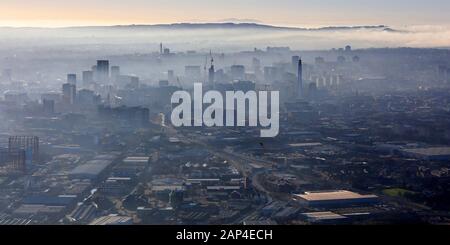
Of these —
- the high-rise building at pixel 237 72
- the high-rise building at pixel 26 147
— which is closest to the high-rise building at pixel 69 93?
the high-rise building at pixel 26 147

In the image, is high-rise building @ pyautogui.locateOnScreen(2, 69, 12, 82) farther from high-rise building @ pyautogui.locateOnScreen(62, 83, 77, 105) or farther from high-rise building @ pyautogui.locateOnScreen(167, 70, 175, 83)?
high-rise building @ pyautogui.locateOnScreen(167, 70, 175, 83)

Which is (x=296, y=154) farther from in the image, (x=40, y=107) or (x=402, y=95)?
(x=40, y=107)

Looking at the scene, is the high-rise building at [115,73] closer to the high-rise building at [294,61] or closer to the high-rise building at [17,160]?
the high-rise building at [17,160]

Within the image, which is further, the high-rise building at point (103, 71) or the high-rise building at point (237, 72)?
the high-rise building at point (103, 71)

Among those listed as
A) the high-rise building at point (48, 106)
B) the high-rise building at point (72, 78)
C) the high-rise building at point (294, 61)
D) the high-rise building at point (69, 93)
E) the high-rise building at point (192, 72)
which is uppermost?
the high-rise building at point (294, 61)

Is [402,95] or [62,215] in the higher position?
[402,95]

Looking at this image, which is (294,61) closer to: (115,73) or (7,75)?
(115,73)
